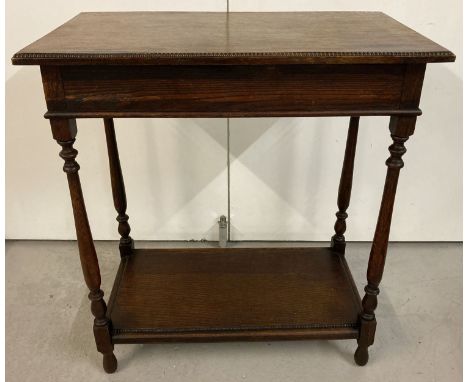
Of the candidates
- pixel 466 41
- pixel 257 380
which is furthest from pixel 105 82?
pixel 466 41

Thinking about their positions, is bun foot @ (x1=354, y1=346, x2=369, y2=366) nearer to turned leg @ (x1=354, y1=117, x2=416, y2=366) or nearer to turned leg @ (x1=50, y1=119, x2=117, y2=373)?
turned leg @ (x1=354, y1=117, x2=416, y2=366)

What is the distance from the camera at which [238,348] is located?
1439mm

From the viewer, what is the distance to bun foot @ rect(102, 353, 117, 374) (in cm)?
134

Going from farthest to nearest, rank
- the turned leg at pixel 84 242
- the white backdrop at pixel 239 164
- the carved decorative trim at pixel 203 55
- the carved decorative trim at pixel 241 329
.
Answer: the white backdrop at pixel 239 164, the carved decorative trim at pixel 241 329, the turned leg at pixel 84 242, the carved decorative trim at pixel 203 55

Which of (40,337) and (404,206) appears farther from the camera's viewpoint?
(404,206)

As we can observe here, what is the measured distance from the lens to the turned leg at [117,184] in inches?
56.2

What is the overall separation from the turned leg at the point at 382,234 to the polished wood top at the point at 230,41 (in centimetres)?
16

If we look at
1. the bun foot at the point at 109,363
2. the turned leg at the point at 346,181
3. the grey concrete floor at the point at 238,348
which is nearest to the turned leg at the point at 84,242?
the bun foot at the point at 109,363

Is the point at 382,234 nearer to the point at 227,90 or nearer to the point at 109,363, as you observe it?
the point at 227,90

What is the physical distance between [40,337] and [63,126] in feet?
2.52

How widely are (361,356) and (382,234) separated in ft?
1.29

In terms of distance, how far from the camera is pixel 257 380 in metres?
1.34

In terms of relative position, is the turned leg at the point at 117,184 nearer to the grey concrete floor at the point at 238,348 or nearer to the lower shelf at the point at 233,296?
the lower shelf at the point at 233,296

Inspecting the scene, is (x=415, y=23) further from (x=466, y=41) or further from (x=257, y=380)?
(x=257, y=380)
